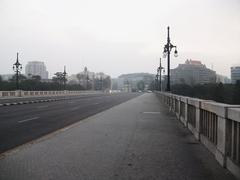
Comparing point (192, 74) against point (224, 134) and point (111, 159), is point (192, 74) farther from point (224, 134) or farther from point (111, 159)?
point (224, 134)

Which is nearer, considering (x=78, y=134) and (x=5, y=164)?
(x=5, y=164)

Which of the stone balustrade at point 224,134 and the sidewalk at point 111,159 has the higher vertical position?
the stone balustrade at point 224,134

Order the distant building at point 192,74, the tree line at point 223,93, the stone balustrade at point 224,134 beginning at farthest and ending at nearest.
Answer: the distant building at point 192,74 < the tree line at point 223,93 < the stone balustrade at point 224,134

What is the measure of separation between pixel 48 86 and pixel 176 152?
10187 centimetres

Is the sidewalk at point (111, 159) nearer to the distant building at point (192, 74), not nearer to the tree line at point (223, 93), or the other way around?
the tree line at point (223, 93)

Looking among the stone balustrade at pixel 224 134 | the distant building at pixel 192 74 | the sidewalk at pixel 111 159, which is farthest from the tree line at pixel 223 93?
the distant building at pixel 192 74

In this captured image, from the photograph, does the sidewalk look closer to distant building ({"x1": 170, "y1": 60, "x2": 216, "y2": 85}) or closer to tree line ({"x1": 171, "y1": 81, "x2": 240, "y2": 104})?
tree line ({"x1": 171, "y1": 81, "x2": 240, "y2": 104})

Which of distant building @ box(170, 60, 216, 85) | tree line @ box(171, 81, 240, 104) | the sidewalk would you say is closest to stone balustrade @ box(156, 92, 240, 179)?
the sidewalk

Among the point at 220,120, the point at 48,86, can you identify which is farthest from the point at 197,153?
the point at 48,86

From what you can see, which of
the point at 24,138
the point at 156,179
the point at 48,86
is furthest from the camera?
the point at 48,86

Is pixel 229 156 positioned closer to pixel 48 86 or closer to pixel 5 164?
pixel 5 164

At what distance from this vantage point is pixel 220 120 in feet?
27.3

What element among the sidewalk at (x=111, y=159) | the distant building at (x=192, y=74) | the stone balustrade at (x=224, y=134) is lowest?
the sidewalk at (x=111, y=159)

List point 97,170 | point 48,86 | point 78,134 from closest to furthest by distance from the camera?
point 97,170 < point 78,134 < point 48,86
